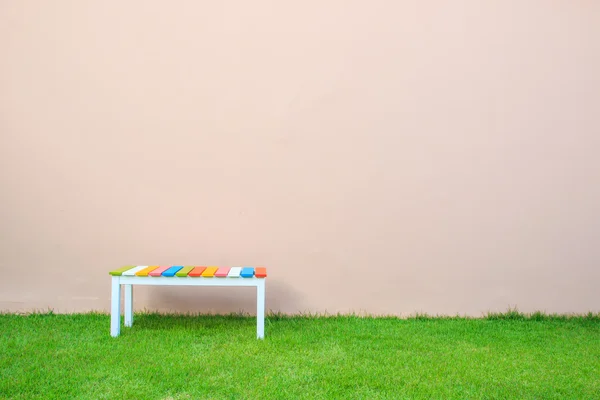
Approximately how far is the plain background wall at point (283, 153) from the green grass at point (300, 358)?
1.01 feet

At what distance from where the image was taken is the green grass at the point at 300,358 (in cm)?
248

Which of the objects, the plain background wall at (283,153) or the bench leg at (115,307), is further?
the plain background wall at (283,153)

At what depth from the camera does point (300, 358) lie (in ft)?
9.62

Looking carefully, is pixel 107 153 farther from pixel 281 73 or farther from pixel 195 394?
pixel 195 394

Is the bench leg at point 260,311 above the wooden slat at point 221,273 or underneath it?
underneath

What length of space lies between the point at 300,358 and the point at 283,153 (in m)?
1.75

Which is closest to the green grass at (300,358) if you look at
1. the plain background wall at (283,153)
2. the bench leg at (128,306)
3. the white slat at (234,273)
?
the bench leg at (128,306)

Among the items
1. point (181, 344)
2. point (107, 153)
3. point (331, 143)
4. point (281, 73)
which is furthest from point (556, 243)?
point (107, 153)

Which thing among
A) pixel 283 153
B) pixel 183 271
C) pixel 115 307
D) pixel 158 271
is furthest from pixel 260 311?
pixel 283 153

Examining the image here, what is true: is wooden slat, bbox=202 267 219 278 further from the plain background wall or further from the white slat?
the plain background wall

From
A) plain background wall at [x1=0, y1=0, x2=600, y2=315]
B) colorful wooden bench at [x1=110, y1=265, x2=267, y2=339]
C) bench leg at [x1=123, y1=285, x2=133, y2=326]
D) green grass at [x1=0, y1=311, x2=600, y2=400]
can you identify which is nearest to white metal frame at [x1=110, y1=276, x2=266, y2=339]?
colorful wooden bench at [x1=110, y1=265, x2=267, y2=339]

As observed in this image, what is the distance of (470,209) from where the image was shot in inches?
160

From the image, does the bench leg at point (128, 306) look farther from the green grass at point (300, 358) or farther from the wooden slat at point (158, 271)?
the wooden slat at point (158, 271)

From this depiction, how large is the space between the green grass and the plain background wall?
1.01 ft
